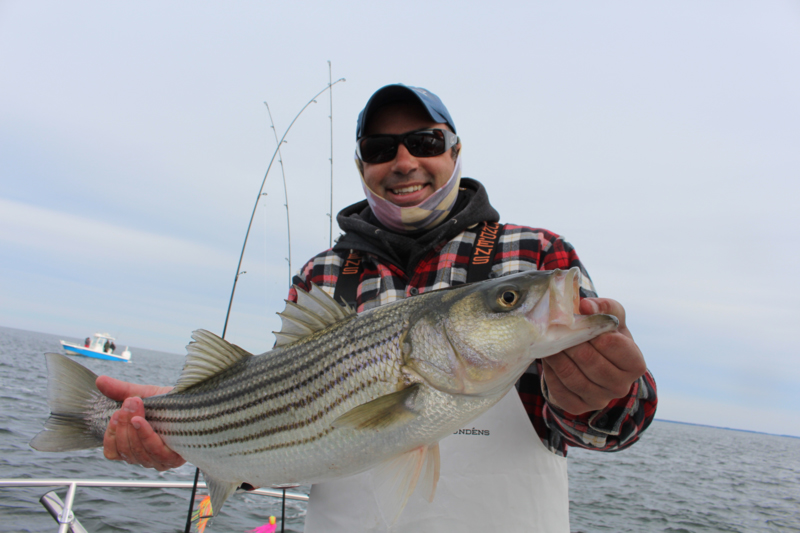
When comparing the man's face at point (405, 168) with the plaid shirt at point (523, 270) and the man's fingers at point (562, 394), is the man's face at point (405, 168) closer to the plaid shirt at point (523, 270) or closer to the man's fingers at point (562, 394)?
the plaid shirt at point (523, 270)

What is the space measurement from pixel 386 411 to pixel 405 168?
76.6 inches

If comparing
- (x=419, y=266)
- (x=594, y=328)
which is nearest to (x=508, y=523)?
(x=594, y=328)

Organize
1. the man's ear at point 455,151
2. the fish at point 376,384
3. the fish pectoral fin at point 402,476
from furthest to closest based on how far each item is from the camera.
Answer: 1. the man's ear at point 455,151
2. the fish pectoral fin at point 402,476
3. the fish at point 376,384

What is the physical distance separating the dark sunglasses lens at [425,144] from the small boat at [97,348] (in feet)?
253

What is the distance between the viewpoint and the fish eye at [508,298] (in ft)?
6.72

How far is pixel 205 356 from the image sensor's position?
284 centimetres

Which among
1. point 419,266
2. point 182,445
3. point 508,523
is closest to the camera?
point 508,523

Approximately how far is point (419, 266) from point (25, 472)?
38.5 feet

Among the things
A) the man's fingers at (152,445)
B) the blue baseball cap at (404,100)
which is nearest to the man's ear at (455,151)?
the blue baseball cap at (404,100)

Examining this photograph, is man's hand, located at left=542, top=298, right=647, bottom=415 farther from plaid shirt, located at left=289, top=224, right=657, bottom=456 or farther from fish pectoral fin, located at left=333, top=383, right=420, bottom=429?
fish pectoral fin, located at left=333, top=383, right=420, bottom=429

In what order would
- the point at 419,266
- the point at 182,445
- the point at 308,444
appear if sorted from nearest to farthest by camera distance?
the point at 308,444
the point at 182,445
the point at 419,266

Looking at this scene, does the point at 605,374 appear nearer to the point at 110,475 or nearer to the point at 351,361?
the point at 351,361

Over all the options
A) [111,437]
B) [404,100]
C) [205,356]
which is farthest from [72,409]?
[404,100]

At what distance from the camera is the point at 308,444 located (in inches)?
89.2
